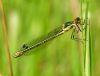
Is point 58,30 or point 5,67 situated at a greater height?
point 58,30

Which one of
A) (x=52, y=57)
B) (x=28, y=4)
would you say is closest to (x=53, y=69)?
(x=52, y=57)

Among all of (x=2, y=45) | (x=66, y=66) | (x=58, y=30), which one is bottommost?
(x=66, y=66)

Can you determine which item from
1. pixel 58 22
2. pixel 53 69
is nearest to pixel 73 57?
pixel 53 69

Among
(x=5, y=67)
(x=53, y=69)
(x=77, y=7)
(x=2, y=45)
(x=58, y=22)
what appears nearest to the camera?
(x=77, y=7)

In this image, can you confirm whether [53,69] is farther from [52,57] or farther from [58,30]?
[58,30]

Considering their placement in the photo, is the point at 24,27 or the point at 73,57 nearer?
the point at 73,57

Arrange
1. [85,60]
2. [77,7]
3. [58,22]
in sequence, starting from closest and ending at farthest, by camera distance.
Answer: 1. [85,60]
2. [77,7]
3. [58,22]
